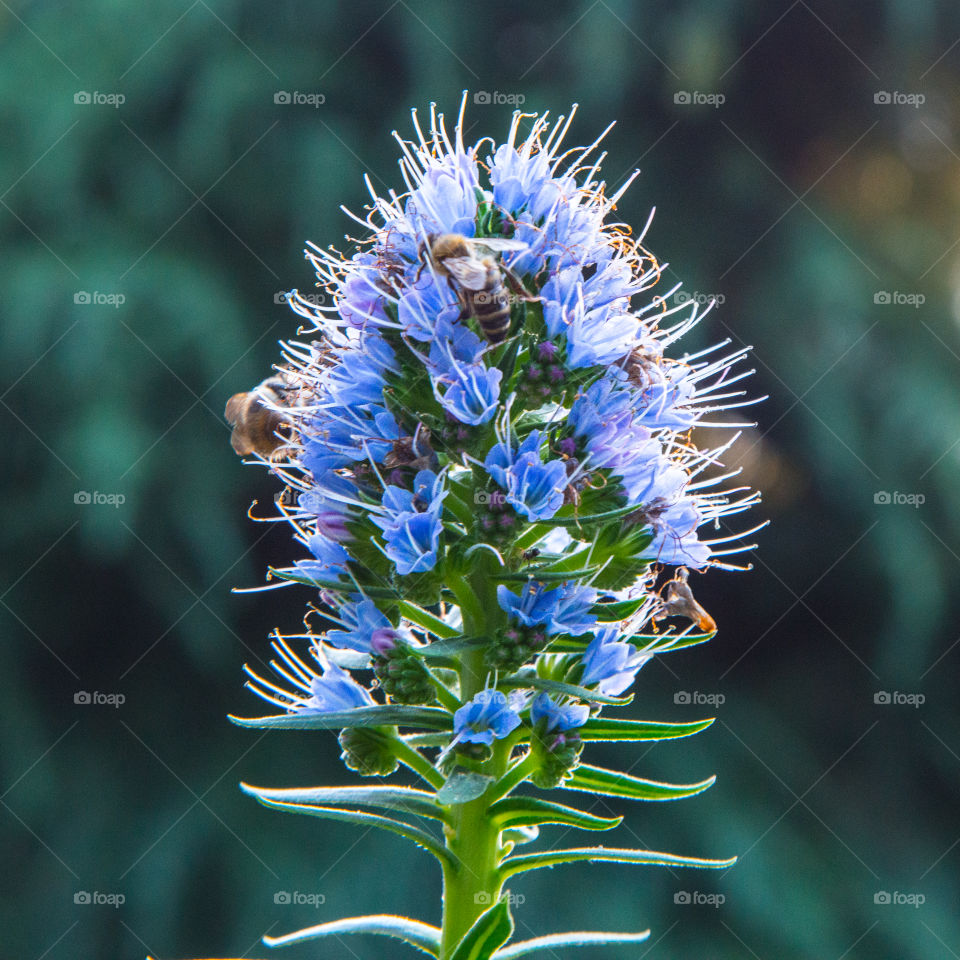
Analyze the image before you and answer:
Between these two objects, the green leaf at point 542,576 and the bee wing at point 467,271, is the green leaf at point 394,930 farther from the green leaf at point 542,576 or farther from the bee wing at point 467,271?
the bee wing at point 467,271

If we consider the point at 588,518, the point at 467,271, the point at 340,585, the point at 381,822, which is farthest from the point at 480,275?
the point at 381,822

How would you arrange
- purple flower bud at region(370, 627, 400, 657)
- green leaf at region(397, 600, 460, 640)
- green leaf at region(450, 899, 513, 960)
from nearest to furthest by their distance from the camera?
green leaf at region(450, 899, 513, 960) → purple flower bud at region(370, 627, 400, 657) → green leaf at region(397, 600, 460, 640)

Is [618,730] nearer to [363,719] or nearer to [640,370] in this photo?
[363,719]

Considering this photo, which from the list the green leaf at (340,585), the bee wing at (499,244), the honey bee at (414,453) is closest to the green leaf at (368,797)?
the green leaf at (340,585)

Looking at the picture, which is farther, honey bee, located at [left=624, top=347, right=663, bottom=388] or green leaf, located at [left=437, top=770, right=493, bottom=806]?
honey bee, located at [left=624, top=347, right=663, bottom=388]

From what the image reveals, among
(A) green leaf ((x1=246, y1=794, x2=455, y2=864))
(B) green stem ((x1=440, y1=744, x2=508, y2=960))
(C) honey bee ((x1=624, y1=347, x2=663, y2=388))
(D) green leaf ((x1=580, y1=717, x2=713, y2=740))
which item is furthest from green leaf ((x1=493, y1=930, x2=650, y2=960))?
(C) honey bee ((x1=624, y1=347, x2=663, y2=388))

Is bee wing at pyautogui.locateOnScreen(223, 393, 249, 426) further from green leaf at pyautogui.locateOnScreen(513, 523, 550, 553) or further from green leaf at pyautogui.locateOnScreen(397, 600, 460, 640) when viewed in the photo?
green leaf at pyautogui.locateOnScreen(513, 523, 550, 553)

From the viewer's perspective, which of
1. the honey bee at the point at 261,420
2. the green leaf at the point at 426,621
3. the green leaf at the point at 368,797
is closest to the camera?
the green leaf at the point at 368,797
